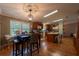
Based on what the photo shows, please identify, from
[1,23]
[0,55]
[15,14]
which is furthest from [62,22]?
[0,55]

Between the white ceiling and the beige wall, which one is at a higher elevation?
the white ceiling

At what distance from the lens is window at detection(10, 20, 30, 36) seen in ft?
8.48

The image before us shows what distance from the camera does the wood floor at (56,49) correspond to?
2.61 m

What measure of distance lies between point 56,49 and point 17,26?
1034mm

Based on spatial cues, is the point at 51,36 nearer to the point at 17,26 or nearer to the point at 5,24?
the point at 17,26

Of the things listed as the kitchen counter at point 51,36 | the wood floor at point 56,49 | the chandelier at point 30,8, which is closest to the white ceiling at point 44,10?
the chandelier at point 30,8

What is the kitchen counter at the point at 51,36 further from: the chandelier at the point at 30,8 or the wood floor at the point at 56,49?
the chandelier at the point at 30,8

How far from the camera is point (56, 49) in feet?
8.71

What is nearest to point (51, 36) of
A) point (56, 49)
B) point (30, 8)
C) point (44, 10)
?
point (56, 49)

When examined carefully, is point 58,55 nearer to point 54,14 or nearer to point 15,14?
point 54,14

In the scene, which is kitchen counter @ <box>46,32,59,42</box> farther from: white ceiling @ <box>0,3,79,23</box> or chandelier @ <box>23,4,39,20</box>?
chandelier @ <box>23,4,39,20</box>

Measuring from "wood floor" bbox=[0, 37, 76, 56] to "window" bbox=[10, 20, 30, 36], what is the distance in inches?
16.3

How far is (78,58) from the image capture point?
2668 mm

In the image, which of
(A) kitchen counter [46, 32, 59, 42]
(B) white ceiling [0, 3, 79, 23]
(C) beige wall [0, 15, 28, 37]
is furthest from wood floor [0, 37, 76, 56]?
(B) white ceiling [0, 3, 79, 23]
